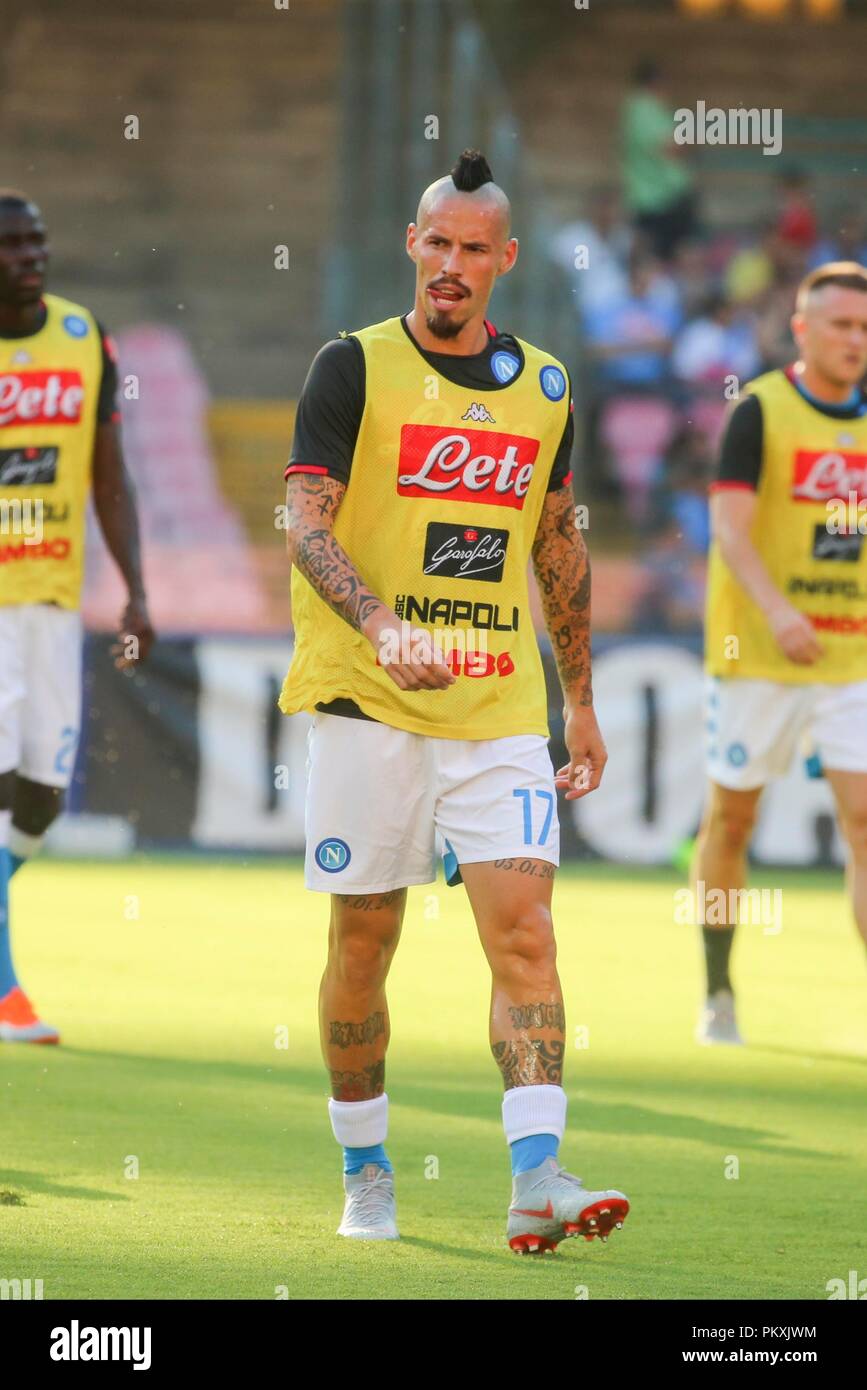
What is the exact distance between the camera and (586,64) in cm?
2191

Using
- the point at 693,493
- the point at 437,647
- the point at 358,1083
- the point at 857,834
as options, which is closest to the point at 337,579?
the point at 437,647

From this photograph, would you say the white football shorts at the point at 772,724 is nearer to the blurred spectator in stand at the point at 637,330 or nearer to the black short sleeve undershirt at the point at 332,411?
the black short sleeve undershirt at the point at 332,411

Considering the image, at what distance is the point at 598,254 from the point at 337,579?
13.8 m

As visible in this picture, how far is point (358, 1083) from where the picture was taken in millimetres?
5234

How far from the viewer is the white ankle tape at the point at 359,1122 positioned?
5227mm

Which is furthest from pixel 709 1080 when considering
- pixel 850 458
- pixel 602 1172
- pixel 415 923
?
pixel 415 923

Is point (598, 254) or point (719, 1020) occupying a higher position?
point (598, 254)

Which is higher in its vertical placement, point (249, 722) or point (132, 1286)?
point (249, 722)

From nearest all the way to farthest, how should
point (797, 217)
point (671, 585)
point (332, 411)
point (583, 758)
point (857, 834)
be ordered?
point (332, 411)
point (583, 758)
point (857, 834)
point (671, 585)
point (797, 217)

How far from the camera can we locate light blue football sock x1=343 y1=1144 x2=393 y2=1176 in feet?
17.1

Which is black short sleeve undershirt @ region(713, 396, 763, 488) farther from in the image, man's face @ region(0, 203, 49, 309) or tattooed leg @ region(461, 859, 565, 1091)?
tattooed leg @ region(461, 859, 565, 1091)

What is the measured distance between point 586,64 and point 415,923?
12.9 m
